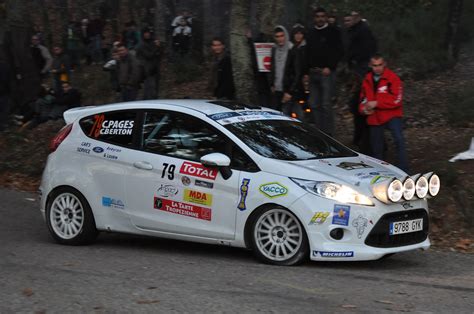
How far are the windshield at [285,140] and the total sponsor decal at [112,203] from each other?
1.54 m

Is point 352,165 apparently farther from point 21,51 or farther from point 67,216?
point 21,51

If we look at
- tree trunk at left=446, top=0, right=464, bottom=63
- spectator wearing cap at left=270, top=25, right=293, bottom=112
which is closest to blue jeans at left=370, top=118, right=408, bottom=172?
spectator wearing cap at left=270, top=25, right=293, bottom=112

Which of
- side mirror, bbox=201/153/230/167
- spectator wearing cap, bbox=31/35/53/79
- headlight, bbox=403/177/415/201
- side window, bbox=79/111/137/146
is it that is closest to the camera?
headlight, bbox=403/177/415/201

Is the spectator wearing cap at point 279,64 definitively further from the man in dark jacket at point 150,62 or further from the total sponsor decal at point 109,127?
the total sponsor decal at point 109,127

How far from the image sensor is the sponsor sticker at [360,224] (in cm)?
872

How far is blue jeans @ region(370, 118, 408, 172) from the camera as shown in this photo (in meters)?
12.7

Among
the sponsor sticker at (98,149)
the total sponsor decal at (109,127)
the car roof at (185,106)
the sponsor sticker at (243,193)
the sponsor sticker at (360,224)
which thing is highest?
the car roof at (185,106)

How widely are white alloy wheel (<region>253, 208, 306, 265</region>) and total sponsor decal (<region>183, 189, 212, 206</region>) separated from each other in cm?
62

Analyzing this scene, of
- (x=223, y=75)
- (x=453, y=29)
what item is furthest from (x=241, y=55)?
(x=453, y=29)

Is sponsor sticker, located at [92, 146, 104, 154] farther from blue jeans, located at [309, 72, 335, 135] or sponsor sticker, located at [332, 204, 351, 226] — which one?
blue jeans, located at [309, 72, 335, 135]

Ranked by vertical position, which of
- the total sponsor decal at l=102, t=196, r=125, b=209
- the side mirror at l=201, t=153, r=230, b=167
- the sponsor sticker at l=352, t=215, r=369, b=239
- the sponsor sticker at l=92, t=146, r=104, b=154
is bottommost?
the total sponsor decal at l=102, t=196, r=125, b=209

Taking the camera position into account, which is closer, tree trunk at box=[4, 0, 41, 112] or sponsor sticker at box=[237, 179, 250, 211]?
sponsor sticker at box=[237, 179, 250, 211]

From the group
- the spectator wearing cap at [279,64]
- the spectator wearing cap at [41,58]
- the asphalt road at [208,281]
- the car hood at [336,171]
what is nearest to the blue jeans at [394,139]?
the spectator wearing cap at [279,64]

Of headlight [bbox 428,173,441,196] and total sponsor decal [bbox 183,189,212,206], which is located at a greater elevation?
headlight [bbox 428,173,441,196]
